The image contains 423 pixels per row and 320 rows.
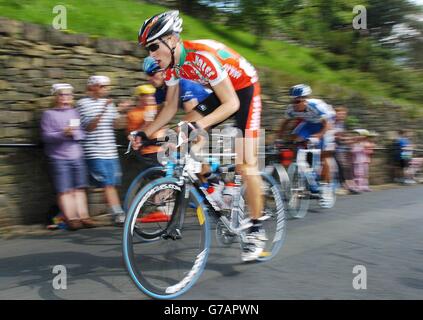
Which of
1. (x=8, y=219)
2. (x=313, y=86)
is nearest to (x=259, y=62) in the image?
(x=313, y=86)

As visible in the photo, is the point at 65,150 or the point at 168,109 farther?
the point at 65,150

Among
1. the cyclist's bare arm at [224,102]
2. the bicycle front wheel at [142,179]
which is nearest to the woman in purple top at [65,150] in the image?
the bicycle front wheel at [142,179]

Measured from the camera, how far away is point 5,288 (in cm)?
423

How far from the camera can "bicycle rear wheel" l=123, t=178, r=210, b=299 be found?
12.6ft

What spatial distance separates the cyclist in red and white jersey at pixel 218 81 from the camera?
416cm

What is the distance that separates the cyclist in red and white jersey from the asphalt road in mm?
435

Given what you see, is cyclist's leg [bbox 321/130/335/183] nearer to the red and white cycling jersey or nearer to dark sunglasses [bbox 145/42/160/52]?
the red and white cycling jersey

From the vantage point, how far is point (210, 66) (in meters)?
4.21

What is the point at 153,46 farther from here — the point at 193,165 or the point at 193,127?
the point at 193,165

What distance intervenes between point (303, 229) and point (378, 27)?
21836 mm

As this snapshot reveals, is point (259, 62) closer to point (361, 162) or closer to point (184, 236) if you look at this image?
point (361, 162)

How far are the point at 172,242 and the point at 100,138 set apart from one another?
333 cm

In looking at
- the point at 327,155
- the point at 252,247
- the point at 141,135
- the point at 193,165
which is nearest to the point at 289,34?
the point at 327,155

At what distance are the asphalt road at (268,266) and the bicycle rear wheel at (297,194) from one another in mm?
622
